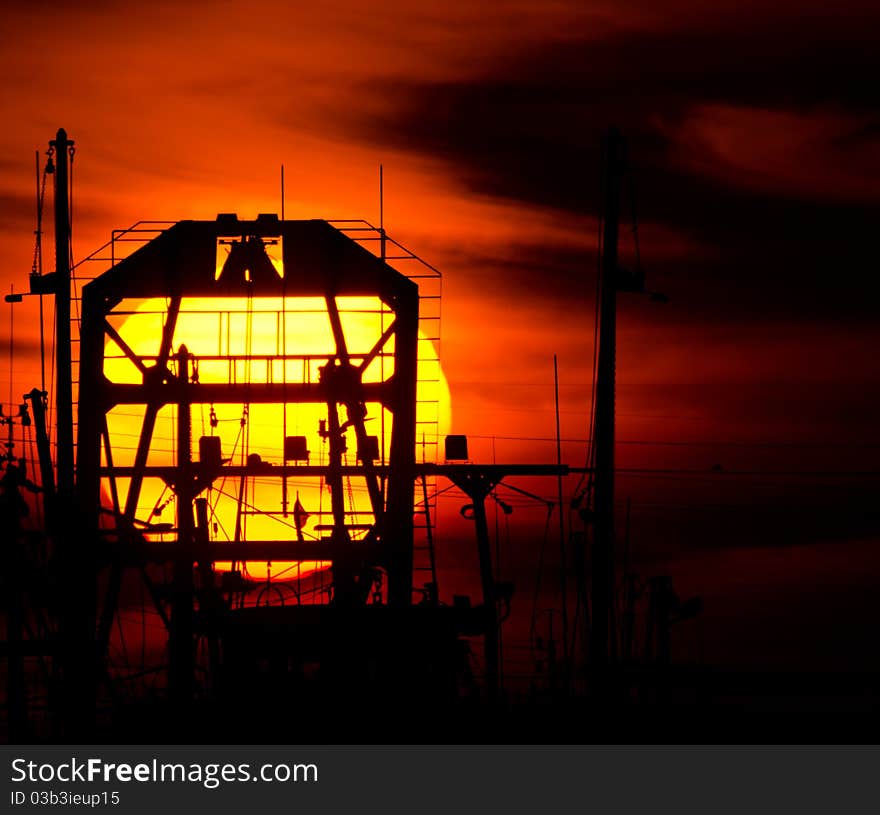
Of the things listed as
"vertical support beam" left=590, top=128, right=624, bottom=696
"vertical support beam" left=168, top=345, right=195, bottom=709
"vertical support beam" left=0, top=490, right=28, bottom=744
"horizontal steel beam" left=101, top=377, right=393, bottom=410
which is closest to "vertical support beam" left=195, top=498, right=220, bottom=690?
"vertical support beam" left=168, top=345, right=195, bottom=709

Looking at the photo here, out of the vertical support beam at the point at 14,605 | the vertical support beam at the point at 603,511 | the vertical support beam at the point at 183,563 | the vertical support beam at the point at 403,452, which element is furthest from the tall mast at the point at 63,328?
the vertical support beam at the point at 603,511

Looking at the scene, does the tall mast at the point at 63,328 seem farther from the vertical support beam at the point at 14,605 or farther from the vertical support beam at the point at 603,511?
the vertical support beam at the point at 603,511

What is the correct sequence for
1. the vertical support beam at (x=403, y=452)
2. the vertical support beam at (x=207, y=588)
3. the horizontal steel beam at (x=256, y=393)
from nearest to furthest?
the vertical support beam at (x=207, y=588)
the vertical support beam at (x=403, y=452)
the horizontal steel beam at (x=256, y=393)

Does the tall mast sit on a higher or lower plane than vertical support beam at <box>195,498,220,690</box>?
higher

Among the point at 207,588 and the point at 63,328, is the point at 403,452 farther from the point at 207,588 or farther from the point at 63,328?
the point at 63,328

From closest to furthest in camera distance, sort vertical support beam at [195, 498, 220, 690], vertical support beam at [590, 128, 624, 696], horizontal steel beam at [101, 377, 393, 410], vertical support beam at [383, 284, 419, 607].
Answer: vertical support beam at [590, 128, 624, 696] → vertical support beam at [195, 498, 220, 690] → vertical support beam at [383, 284, 419, 607] → horizontal steel beam at [101, 377, 393, 410]

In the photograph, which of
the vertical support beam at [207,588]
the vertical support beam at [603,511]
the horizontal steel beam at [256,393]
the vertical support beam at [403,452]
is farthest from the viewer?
the horizontal steel beam at [256,393]

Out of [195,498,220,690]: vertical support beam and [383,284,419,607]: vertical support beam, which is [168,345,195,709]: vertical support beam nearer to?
[195,498,220,690]: vertical support beam

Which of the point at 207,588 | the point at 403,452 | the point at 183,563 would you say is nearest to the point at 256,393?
the point at 403,452

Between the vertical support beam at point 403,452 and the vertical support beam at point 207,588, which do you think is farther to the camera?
the vertical support beam at point 403,452

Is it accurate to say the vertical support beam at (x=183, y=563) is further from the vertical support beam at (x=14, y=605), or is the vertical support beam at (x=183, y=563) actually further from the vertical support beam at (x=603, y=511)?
the vertical support beam at (x=603, y=511)

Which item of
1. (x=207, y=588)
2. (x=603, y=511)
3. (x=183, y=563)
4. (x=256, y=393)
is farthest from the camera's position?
(x=256, y=393)

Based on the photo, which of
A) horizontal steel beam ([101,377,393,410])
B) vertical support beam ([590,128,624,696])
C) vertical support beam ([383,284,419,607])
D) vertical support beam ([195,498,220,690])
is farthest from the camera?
horizontal steel beam ([101,377,393,410])

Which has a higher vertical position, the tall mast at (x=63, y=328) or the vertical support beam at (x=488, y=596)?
the tall mast at (x=63, y=328)
